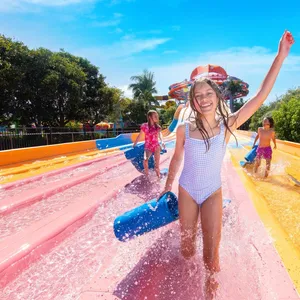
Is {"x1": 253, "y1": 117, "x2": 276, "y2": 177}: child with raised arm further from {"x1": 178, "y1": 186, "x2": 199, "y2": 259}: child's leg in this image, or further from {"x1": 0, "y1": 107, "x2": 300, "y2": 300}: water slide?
{"x1": 178, "y1": 186, "x2": 199, "y2": 259}: child's leg

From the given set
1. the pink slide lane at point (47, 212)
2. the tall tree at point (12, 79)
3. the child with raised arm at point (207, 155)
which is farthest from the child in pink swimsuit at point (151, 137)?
the tall tree at point (12, 79)

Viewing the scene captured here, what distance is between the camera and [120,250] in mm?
2428

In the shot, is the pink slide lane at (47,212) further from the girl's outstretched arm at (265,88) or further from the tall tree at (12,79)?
the tall tree at (12,79)

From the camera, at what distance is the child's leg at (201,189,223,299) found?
179 centimetres

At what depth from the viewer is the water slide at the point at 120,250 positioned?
6.16 ft

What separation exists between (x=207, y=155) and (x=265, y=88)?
614 millimetres

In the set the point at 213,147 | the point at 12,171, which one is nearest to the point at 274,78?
the point at 213,147

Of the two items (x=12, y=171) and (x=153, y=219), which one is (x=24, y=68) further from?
(x=153, y=219)

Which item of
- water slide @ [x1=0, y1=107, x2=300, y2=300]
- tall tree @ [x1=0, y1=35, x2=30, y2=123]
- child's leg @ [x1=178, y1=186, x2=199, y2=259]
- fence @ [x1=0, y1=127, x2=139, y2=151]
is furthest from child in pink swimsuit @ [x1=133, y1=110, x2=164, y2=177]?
tall tree @ [x1=0, y1=35, x2=30, y2=123]

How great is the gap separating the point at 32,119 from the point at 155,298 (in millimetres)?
18068

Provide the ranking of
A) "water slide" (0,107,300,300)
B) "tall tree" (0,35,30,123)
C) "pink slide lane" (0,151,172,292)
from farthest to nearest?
"tall tree" (0,35,30,123) < "pink slide lane" (0,151,172,292) < "water slide" (0,107,300,300)

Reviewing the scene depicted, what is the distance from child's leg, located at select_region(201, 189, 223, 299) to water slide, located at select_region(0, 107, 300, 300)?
8 centimetres

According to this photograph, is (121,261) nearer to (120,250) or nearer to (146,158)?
(120,250)

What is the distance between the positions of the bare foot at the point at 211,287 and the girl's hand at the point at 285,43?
1.57m
